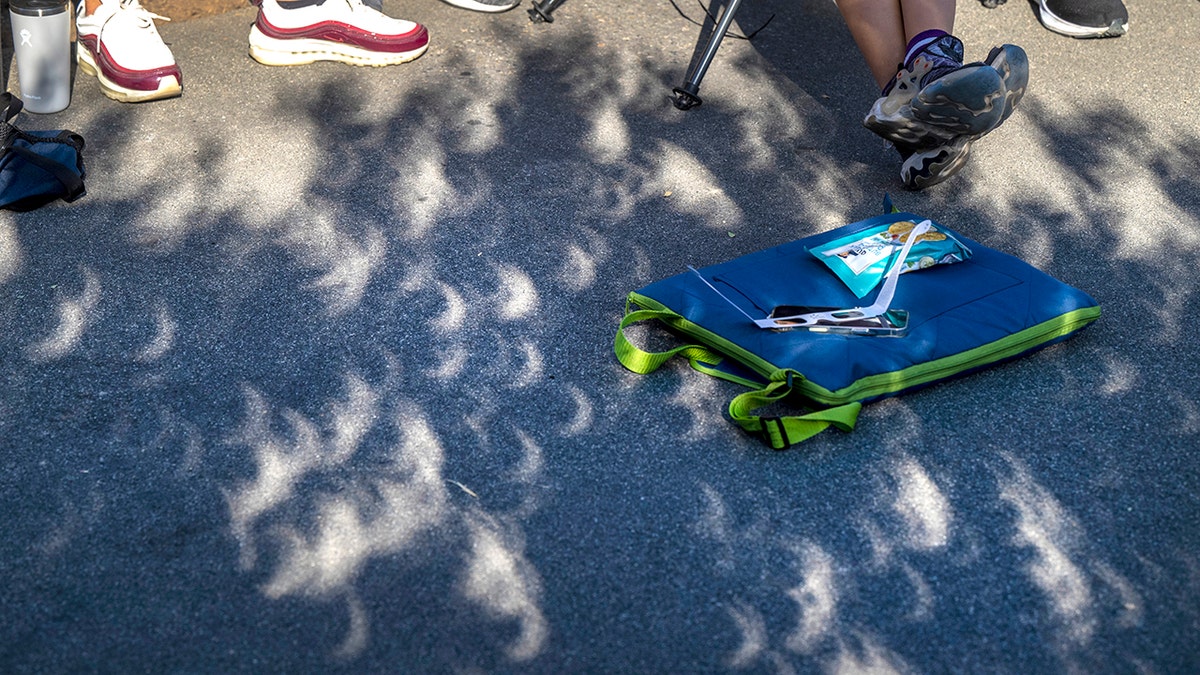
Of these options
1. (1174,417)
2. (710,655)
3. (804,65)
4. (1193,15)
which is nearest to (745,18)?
(804,65)

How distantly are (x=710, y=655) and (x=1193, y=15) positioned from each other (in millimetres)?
3523

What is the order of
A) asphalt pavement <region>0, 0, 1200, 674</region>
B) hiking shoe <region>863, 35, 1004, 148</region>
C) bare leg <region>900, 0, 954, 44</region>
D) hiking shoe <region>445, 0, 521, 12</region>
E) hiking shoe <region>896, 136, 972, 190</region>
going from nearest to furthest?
asphalt pavement <region>0, 0, 1200, 674</region>
hiking shoe <region>863, 35, 1004, 148</region>
hiking shoe <region>896, 136, 972, 190</region>
bare leg <region>900, 0, 954, 44</region>
hiking shoe <region>445, 0, 521, 12</region>

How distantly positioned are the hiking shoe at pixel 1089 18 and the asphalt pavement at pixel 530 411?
497mm

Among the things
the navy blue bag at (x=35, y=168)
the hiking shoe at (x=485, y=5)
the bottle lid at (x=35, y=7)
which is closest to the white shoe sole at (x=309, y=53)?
the hiking shoe at (x=485, y=5)

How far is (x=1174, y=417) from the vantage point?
224 centimetres

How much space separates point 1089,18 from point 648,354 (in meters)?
2.53

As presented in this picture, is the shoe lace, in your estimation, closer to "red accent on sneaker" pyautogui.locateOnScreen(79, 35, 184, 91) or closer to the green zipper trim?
"red accent on sneaker" pyautogui.locateOnScreen(79, 35, 184, 91)

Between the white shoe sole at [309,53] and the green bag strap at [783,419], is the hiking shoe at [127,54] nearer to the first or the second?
the white shoe sole at [309,53]

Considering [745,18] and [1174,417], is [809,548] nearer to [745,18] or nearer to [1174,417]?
[1174,417]

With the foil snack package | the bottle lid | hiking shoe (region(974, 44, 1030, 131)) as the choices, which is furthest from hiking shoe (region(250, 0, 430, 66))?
hiking shoe (region(974, 44, 1030, 131))

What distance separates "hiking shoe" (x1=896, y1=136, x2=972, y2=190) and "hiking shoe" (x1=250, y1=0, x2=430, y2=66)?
157cm

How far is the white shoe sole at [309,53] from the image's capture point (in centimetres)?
338

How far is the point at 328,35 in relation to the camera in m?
3.39

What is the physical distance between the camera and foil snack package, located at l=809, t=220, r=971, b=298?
241cm
